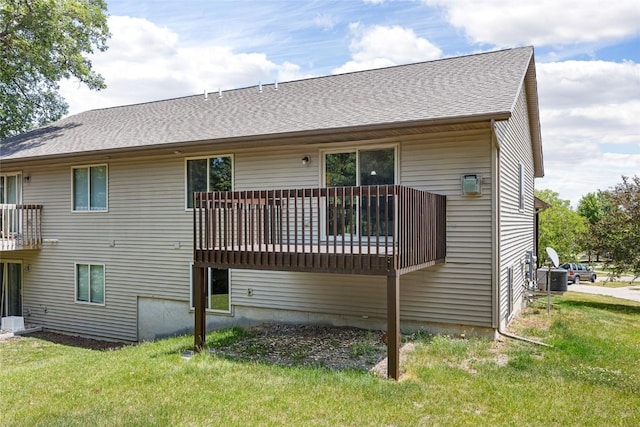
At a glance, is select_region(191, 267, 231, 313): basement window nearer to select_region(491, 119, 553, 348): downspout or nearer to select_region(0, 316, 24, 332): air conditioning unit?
select_region(491, 119, 553, 348): downspout

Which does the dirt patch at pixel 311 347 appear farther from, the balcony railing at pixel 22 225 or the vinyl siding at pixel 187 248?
the balcony railing at pixel 22 225

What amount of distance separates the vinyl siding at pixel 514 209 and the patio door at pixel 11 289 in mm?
12756

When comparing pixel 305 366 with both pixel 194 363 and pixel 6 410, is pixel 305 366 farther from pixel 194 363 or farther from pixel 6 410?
pixel 6 410

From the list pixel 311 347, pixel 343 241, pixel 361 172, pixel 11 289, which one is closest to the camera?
pixel 343 241

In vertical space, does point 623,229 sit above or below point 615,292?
above

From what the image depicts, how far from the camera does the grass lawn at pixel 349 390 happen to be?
15.0ft

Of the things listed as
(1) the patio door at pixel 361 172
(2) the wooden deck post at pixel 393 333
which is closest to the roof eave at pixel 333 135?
(1) the patio door at pixel 361 172

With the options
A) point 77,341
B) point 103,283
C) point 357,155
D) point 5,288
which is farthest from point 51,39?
point 357,155

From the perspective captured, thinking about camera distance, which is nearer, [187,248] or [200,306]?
[200,306]

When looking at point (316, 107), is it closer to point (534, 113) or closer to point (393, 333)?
point (393, 333)

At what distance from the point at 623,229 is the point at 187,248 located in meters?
13.7

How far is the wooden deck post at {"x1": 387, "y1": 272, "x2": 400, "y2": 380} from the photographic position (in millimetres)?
5688

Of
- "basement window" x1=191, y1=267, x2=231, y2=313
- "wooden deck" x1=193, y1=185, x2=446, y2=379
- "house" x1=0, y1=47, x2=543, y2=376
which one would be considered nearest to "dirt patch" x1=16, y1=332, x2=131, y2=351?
"house" x1=0, y1=47, x2=543, y2=376

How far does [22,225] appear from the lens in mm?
Result: 12250
